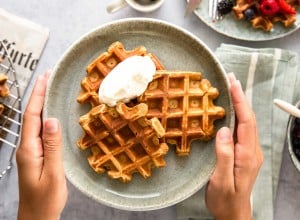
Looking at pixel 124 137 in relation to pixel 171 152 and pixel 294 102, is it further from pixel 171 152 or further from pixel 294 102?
pixel 294 102

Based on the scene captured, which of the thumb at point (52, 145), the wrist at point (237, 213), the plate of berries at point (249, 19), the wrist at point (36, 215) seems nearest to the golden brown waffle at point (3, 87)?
the thumb at point (52, 145)

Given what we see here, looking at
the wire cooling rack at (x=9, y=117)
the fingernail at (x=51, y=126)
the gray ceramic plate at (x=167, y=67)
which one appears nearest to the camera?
the fingernail at (x=51, y=126)

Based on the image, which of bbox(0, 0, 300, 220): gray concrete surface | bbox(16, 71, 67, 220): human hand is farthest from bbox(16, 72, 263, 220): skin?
bbox(0, 0, 300, 220): gray concrete surface

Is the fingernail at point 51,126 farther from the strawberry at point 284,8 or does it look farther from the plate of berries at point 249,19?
the strawberry at point 284,8

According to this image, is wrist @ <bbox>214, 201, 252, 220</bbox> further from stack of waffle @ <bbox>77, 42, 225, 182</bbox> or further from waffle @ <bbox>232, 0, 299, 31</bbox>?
waffle @ <bbox>232, 0, 299, 31</bbox>

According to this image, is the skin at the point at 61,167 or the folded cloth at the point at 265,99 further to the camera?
the folded cloth at the point at 265,99

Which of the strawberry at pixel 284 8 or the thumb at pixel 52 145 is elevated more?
the strawberry at pixel 284 8
